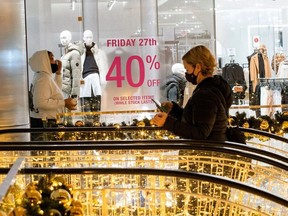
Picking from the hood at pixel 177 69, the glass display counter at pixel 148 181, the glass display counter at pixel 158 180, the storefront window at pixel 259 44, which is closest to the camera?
the glass display counter at pixel 148 181

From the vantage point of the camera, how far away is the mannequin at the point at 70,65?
27.9 feet

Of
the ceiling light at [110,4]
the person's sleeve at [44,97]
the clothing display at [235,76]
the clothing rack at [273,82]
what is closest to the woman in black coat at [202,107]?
the person's sleeve at [44,97]

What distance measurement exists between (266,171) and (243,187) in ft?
3.98

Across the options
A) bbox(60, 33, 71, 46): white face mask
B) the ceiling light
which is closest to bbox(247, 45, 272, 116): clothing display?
the ceiling light

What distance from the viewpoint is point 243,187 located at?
8.13ft

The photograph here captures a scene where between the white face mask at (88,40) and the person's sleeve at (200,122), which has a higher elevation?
the white face mask at (88,40)

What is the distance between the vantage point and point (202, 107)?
3.75 metres

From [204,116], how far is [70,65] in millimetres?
5027

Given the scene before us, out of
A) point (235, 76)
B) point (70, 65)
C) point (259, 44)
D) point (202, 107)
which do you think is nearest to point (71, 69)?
point (70, 65)

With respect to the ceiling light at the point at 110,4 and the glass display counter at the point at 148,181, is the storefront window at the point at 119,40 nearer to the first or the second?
the ceiling light at the point at 110,4

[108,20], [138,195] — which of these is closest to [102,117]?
[108,20]

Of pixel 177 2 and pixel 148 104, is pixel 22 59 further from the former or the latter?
pixel 177 2

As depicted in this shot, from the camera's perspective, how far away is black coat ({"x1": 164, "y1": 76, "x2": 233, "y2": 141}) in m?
3.74

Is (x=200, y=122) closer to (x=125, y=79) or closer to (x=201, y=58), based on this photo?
(x=201, y=58)
